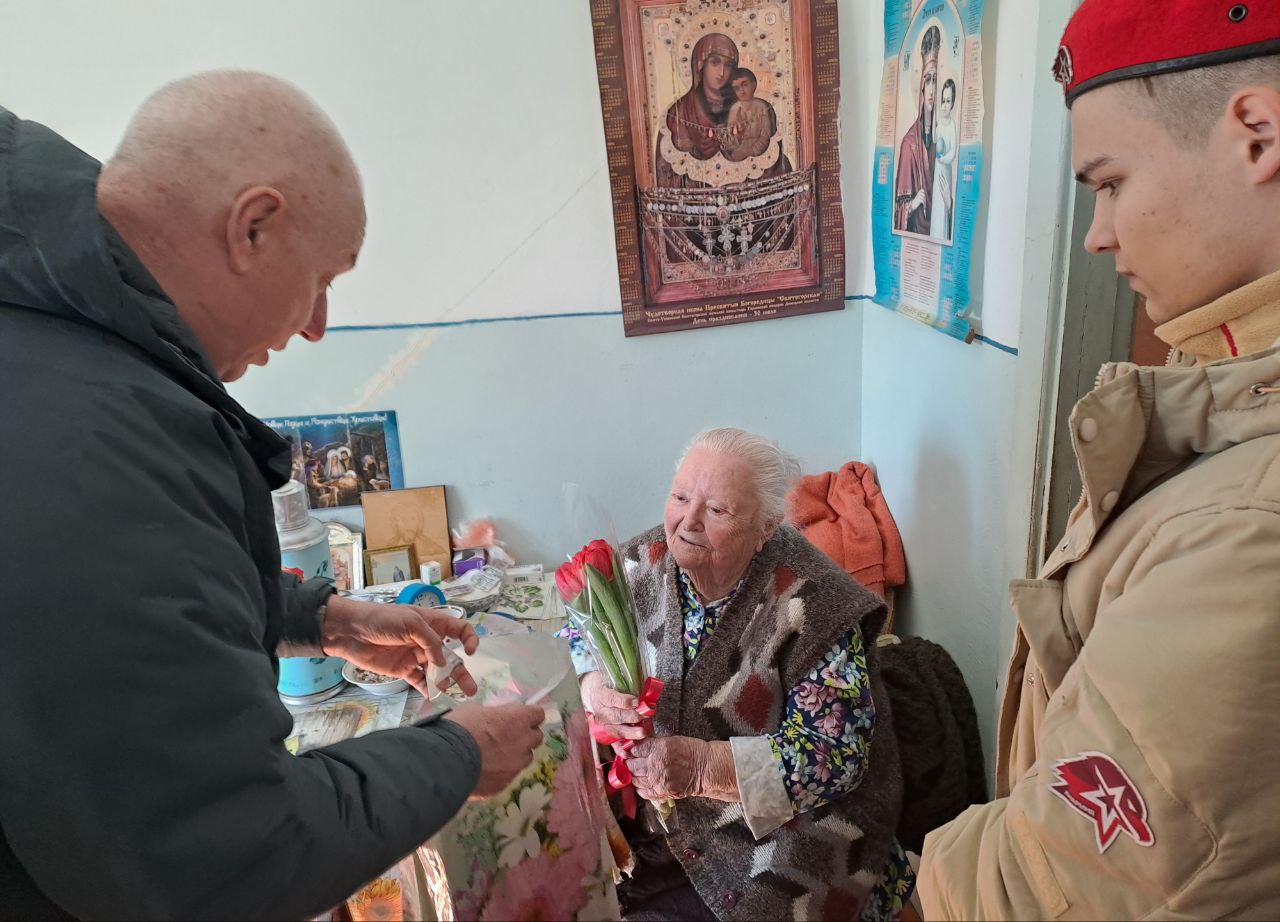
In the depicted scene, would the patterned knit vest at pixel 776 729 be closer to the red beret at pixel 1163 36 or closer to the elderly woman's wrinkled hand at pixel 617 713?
the elderly woman's wrinkled hand at pixel 617 713

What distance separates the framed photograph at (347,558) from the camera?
2.44m

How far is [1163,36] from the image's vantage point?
70 centimetres

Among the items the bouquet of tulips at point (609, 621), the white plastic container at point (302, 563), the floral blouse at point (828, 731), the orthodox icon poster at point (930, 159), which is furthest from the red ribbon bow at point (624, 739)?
the orthodox icon poster at point (930, 159)

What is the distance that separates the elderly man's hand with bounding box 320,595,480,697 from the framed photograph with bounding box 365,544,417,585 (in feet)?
4.09

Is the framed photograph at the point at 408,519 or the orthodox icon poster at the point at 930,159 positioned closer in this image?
the orthodox icon poster at the point at 930,159

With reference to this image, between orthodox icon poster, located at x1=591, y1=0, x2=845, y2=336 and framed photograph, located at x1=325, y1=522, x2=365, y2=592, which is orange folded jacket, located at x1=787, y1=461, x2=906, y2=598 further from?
framed photograph, located at x1=325, y1=522, x2=365, y2=592

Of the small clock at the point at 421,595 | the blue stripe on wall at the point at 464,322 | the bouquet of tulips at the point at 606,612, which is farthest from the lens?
the blue stripe on wall at the point at 464,322

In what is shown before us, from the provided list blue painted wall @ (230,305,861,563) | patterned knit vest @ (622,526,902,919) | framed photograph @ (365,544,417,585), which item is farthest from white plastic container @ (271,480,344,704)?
patterned knit vest @ (622,526,902,919)

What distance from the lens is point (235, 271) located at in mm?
841

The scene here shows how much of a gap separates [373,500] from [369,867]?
183 cm

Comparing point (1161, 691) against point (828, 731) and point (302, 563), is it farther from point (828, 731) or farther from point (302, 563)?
point (302, 563)

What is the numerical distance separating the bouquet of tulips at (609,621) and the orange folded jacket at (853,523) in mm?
949

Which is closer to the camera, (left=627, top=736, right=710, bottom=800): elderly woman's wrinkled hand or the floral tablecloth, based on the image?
the floral tablecloth

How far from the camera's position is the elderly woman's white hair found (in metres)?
1.75
